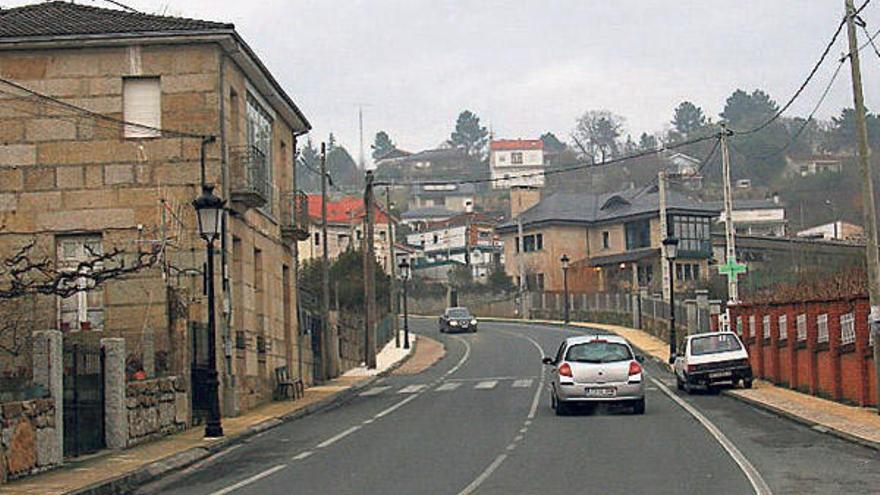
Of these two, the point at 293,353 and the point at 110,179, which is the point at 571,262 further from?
the point at 110,179

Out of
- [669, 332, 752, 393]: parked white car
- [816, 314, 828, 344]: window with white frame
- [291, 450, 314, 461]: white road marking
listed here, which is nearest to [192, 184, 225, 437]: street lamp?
[291, 450, 314, 461]: white road marking

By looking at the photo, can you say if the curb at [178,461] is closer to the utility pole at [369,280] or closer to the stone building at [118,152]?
the stone building at [118,152]

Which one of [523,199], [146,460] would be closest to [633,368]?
[146,460]

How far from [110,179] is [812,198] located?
78604mm

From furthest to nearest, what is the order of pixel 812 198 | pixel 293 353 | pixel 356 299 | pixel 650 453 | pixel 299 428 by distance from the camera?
1. pixel 812 198
2. pixel 356 299
3. pixel 293 353
4. pixel 299 428
5. pixel 650 453

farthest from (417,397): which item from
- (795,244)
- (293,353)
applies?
(795,244)

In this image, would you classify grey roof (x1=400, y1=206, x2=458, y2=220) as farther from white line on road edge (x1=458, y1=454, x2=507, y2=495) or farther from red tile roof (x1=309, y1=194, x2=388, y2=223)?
white line on road edge (x1=458, y1=454, x2=507, y2=495)

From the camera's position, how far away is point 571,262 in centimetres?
10106

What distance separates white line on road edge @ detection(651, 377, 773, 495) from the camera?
582 inches

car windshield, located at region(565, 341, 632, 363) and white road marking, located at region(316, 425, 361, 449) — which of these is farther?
car windshield, located at region(565, 341, 632, 363)

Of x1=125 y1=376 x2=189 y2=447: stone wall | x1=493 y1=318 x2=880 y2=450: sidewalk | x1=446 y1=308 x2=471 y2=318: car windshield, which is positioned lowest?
x1=493 y1=318 x2=880 y2=450: sidewalk

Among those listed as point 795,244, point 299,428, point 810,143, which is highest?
point 810,143

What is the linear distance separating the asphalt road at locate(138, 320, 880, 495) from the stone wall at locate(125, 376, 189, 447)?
174 centimetres

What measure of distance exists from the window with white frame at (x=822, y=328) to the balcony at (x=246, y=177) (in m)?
13.7
